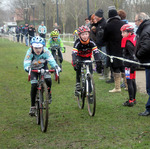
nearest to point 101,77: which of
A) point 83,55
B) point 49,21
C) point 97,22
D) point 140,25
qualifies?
point 97,22

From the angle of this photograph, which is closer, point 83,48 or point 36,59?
point 36,59

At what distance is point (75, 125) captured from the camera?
6.83 metres

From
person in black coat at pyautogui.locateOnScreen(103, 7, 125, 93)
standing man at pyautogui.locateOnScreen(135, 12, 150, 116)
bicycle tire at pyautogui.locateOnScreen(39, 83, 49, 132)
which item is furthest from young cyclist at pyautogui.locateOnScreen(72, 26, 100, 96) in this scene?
person in black coat at pyautogui.locateOnScreen(103, 7, 125, 93)

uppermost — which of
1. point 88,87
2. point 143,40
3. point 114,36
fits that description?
point 114,36

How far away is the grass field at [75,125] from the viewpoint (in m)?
5.72

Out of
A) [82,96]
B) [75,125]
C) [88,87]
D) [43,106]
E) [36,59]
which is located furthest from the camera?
[82,96]

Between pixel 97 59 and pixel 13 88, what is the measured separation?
4565mm

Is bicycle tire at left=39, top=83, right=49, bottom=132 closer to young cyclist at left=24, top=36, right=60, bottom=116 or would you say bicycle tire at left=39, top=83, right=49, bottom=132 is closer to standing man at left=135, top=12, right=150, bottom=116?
young cyclist at left=24, top=36, right=60, bottom=116

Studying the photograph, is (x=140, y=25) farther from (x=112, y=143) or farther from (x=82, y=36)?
(x=112, y=143)

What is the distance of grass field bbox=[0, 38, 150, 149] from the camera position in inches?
225

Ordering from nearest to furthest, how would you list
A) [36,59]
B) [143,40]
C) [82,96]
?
[143,40] < [36,59] < [82,96]

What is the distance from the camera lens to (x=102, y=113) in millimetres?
7730

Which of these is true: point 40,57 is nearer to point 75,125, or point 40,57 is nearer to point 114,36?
point 75,125

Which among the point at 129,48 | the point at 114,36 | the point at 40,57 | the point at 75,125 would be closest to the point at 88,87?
the point at 75,125
